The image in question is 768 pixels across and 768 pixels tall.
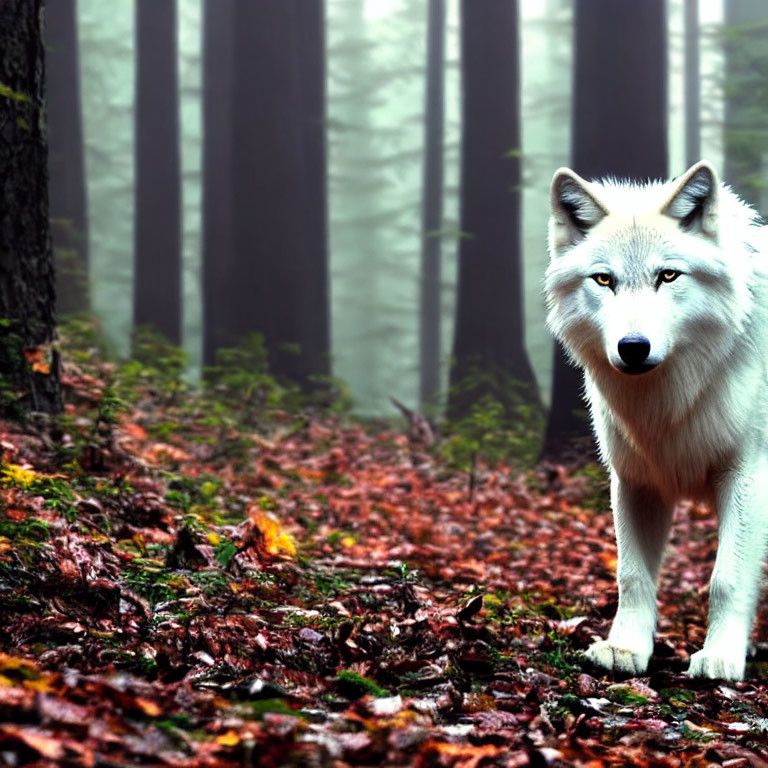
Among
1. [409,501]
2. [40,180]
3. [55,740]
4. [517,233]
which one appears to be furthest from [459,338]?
[55,740]

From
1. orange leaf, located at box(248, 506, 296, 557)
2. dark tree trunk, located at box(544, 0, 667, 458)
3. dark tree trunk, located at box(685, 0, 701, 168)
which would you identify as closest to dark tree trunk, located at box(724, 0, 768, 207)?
dark tree trunk, located at box(544, 0, 667, 458)

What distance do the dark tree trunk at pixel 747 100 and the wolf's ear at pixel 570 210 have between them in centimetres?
965

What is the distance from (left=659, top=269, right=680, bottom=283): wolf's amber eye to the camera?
4.03 metres

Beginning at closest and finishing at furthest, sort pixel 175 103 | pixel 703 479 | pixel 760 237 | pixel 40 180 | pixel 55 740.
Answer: pixel 55 740 < pixel 703 479 < pixel 760 237 < pixel 40 180 < pixel 175 103

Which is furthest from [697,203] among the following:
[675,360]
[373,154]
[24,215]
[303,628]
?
[373,154]

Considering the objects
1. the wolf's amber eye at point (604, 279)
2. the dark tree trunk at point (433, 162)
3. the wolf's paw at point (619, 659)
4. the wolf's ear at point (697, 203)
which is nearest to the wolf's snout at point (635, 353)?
the wolf's amber eye at point (604, 279)

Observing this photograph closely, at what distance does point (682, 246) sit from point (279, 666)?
2506 mm

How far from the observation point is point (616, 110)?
10.9m

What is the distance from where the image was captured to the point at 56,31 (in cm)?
1734

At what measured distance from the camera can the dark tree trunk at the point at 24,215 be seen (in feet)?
18.7

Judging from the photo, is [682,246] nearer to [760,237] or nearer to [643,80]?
[760,237]

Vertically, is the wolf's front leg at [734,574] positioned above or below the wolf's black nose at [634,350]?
below

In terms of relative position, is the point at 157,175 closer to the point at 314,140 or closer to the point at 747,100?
the point at 314,140

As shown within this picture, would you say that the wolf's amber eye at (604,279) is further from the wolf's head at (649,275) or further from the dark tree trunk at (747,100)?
the dark tree trunk at (747,100)
